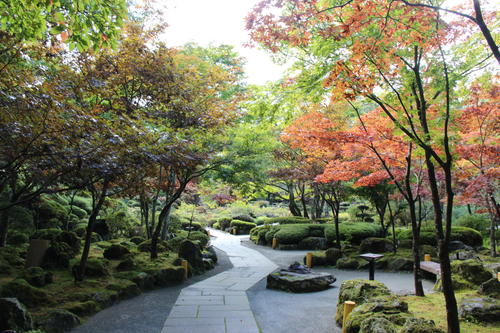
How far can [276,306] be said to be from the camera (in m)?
6.05

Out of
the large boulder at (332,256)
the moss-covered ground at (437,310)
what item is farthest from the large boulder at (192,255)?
A: the moss-covered ground at (437,310)

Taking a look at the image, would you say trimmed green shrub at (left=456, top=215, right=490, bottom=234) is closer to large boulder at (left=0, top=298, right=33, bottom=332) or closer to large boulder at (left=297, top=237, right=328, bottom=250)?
large boulder at (left=297, top=237, right=328, bottom=250)

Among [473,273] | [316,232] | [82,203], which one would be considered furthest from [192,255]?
[316,232]

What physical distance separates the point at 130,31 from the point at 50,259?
552cm

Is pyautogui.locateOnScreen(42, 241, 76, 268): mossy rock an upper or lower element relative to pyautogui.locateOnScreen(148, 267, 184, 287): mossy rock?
upper

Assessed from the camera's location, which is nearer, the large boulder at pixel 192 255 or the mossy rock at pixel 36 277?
the mossy rock at pixel 36 277

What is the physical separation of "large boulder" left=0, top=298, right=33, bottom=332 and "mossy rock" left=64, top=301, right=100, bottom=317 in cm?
121

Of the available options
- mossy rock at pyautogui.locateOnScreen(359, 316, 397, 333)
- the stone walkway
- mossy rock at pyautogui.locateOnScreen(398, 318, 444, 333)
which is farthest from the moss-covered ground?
the stone walkway

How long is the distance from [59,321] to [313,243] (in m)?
12.1

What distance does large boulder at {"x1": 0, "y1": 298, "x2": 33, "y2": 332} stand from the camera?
12.3ft

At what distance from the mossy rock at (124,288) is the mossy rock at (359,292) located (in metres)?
4.27

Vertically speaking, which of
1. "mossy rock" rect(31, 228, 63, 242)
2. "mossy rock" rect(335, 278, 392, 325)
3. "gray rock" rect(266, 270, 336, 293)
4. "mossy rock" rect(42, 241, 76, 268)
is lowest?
"gray rock" rect(266, 270, 336, 293)

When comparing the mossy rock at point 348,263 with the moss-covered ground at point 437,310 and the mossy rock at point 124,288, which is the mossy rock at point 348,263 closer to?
the moss-covered ground at point 437,310

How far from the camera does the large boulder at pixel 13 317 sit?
375 cm
